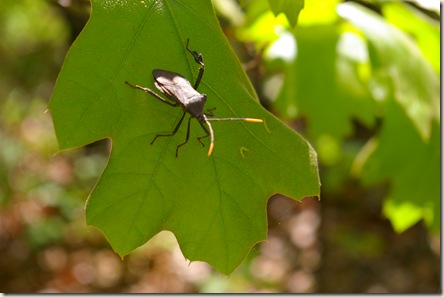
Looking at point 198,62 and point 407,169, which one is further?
point 407,169

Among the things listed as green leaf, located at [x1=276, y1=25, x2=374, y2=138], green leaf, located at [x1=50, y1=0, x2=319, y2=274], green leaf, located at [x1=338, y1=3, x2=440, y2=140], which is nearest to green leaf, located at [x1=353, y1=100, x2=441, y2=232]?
green leaf, located at [x1=276, y1=25, x2=374, y2=138]

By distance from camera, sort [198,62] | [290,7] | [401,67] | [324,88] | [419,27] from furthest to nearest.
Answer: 1. [324,88]
2. [419,27]
3. [401,67]
4. [198,62]
5. [290,7]

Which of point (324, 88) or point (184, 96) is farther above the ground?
point (184, 96)

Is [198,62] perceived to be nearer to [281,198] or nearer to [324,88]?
[324,88]

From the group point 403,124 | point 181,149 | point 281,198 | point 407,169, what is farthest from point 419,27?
point 281,198

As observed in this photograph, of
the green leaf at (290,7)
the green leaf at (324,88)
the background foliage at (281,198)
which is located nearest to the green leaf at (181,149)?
the green leaf at (290,7)

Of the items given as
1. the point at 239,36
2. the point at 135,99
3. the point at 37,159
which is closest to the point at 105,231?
the point at 135,99

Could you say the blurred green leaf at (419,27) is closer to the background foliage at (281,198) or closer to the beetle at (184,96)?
the background foliage at (281,198)
